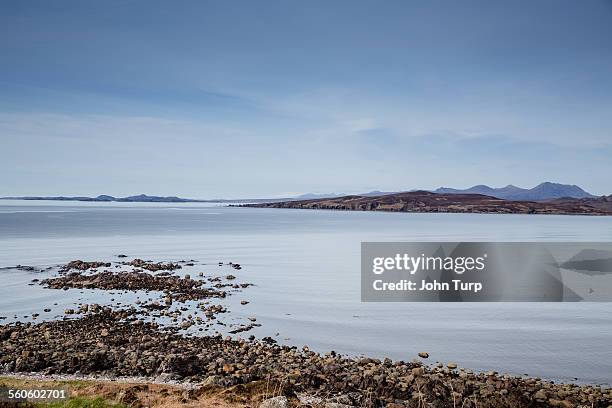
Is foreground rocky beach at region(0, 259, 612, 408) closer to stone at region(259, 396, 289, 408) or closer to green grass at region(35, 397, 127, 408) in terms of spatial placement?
stone at region(259, 396, 289, 408)

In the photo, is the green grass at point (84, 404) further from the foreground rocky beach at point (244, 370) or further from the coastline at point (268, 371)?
the coastline at point (268, 371)

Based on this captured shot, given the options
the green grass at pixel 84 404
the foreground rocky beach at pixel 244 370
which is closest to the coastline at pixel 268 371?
the foreground rocky beach at pixel 244 370

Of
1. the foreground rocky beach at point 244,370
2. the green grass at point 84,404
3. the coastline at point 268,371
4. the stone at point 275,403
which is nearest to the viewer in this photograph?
the green grass at point 84,404

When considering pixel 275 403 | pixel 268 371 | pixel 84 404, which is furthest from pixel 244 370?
pixel 84 404

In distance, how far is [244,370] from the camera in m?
13.7

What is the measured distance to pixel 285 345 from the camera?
17.1 m

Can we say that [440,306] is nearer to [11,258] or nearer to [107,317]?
[107,317]

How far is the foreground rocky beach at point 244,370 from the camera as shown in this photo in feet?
39.2

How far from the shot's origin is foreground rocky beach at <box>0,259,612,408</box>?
12.0 m

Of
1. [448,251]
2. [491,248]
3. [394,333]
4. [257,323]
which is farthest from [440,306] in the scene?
[491,248]

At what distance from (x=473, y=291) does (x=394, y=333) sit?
12.6 metres

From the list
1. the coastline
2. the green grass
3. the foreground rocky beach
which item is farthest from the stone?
the green grass

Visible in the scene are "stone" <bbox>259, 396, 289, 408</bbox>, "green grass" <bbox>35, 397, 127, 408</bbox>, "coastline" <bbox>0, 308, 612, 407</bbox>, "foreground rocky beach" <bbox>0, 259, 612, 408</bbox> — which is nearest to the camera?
"green grass" <bbox>35, 397, 127, 408</bbox>

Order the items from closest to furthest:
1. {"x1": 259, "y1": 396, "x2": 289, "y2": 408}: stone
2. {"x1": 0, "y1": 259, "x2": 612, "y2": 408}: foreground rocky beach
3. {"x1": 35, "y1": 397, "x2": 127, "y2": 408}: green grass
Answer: {"x1": 35, "y1": 397, "x2": 127, "y2": 408}: green grass < {"x1": 259, "y1": 396, "x2": 289, "y2": 408}: stone < {"x1": 0, "y1": 259, "x2": 612, "y2": 408}: foreground rocky beach
